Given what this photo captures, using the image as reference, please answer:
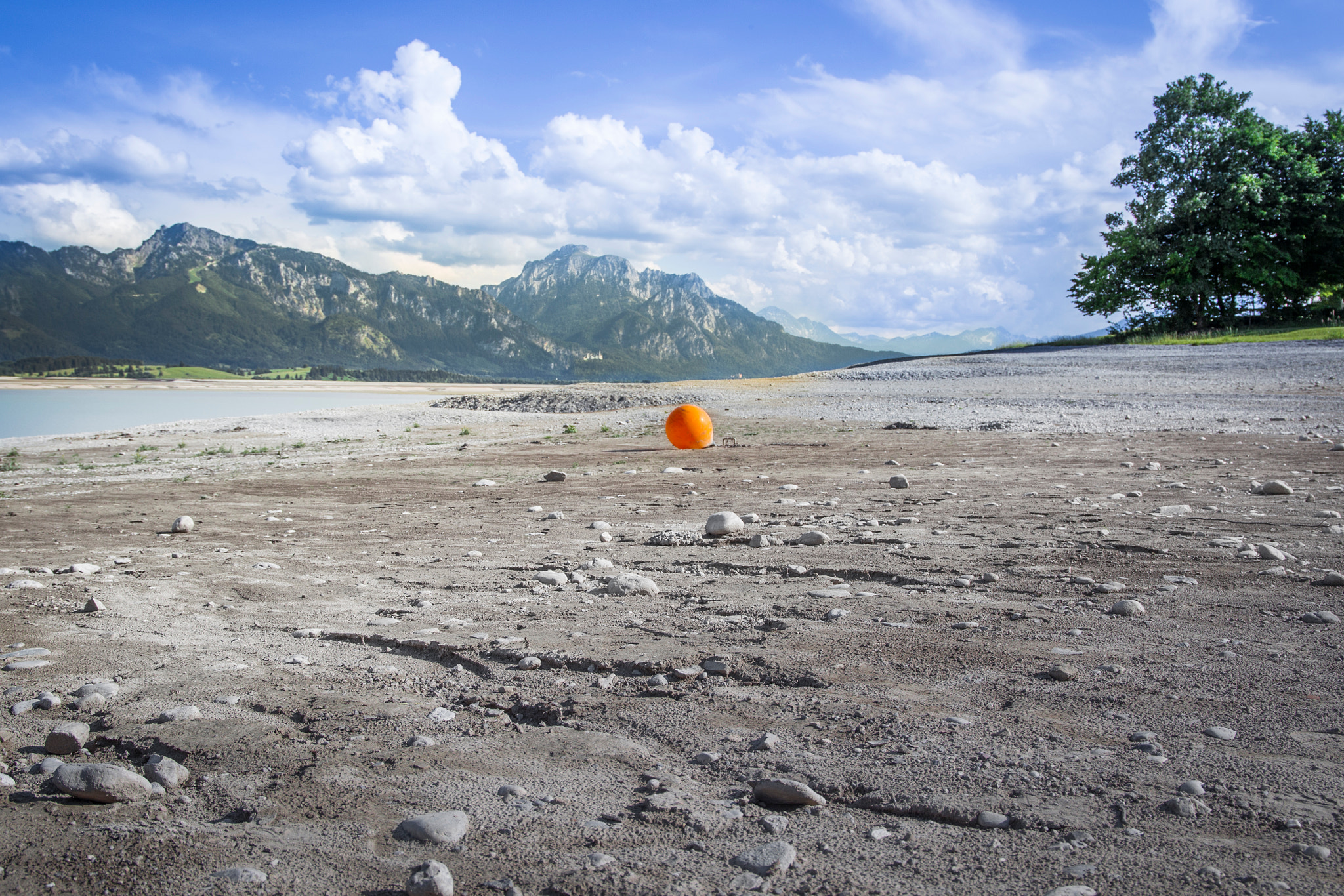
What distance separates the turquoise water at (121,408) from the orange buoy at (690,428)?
22.8 meters

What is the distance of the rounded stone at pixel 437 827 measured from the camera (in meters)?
2.39

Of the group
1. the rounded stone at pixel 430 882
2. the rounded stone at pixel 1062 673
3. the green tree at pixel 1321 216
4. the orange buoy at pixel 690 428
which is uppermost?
the green tree at pixel 1321 216

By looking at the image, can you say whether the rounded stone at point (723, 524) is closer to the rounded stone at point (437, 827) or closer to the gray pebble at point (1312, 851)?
the rounded stone at point (437, 827)

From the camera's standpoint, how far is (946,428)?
57.8 feet

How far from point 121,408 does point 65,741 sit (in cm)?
5381

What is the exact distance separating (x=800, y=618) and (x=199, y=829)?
3118 millimetres

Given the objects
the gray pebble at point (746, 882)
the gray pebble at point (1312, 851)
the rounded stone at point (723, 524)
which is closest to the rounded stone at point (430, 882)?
the gray pebble at point (746, 882)

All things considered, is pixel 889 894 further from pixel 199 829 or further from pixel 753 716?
pixel 199 829

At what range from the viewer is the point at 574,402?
31703mm

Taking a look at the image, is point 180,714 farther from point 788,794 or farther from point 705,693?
point 788,794

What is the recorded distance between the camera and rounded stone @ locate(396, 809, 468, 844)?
239 centimetres

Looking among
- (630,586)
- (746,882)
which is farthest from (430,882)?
(630,586)

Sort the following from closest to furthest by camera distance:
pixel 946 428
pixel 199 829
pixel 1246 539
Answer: pixel 199 829, pixel 1246 539, pixel 946 428

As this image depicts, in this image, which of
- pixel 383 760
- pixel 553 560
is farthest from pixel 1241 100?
pixel 383 760
